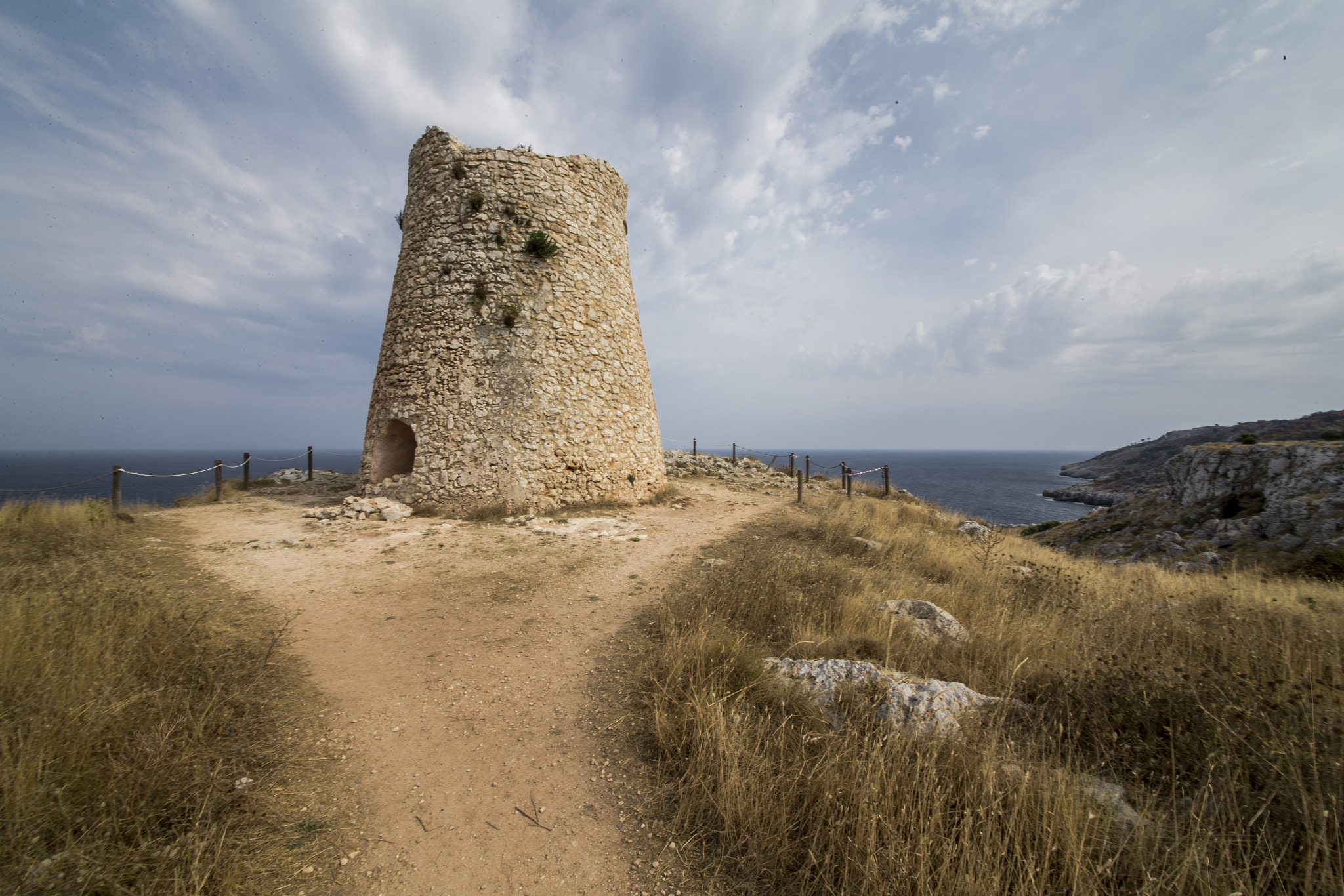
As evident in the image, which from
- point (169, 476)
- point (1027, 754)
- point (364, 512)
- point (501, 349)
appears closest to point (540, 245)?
point (501, 349)

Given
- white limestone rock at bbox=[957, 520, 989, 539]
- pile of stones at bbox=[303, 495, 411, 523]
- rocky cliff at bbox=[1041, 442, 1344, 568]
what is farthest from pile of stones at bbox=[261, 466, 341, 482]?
rocky cliff at bbox=[1041, 442, 1344, 568]

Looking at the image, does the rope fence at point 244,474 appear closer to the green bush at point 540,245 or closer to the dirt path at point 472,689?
the dirt path at point 472,689

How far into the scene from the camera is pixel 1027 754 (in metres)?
2.82

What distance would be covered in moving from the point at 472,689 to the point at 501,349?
880 centimetres

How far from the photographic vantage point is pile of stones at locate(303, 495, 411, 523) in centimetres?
1031

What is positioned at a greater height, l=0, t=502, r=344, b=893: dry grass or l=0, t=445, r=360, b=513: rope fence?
l=0, t=445, r=360, b=513: rope fence

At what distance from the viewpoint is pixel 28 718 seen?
2.62 meters

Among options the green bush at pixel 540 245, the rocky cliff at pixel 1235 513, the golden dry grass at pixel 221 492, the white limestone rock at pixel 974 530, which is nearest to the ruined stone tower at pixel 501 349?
the green bush at pixel 540 245

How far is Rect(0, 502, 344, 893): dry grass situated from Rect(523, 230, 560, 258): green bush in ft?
31.7

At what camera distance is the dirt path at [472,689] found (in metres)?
2.52

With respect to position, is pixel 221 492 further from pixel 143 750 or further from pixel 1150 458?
pixel 1150 458

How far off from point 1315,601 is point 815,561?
17.0 feet

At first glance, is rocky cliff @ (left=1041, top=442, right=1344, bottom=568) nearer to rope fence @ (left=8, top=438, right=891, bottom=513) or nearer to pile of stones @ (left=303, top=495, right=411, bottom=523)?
rope fence @ (left=8, top=438, right=891, bottom=513)

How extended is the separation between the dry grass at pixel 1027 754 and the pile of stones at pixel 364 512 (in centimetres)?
804
